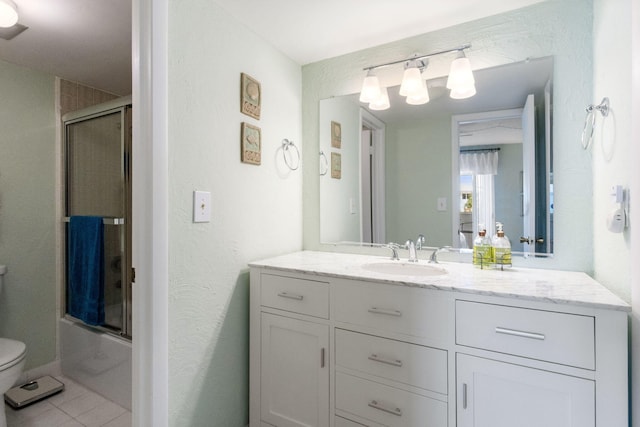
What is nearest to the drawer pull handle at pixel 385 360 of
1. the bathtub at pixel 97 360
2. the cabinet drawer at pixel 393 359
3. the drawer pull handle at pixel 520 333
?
the cabinet drawer at pixel 393 359

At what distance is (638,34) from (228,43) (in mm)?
1495

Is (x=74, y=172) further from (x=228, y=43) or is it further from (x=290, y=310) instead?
(x=290, y=310)

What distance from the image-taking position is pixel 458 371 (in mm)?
1115

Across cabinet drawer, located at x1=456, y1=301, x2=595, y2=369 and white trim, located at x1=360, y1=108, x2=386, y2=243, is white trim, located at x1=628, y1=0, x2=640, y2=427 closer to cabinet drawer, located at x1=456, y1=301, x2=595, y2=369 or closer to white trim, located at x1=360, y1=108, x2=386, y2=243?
cabinet drawer, located at x1=456, y1=301, x2=595, y2=369

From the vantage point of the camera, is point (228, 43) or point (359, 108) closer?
point (228, 43)

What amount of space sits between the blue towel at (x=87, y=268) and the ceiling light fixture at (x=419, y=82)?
1846mm

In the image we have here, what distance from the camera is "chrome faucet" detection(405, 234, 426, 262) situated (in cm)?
169

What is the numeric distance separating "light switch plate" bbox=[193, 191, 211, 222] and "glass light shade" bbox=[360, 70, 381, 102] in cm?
102

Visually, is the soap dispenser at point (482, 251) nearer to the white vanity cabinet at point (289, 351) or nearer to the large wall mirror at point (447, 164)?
the large wall mirror at point (447, 164)

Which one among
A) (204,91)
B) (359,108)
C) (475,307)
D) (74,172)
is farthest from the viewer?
(74,172)

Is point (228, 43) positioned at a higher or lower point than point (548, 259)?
higher

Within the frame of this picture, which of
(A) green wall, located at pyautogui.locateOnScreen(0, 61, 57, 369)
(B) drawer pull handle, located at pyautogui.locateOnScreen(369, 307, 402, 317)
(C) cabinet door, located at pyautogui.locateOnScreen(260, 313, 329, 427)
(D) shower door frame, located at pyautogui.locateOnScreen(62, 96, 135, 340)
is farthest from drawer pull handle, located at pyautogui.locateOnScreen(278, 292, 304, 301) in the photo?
(A) green wall, located at pyautogui.locateOnScreen(0, 61, 57, 369)

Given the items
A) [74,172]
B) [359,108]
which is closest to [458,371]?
[359,108]

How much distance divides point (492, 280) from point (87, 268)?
91.0 inches
